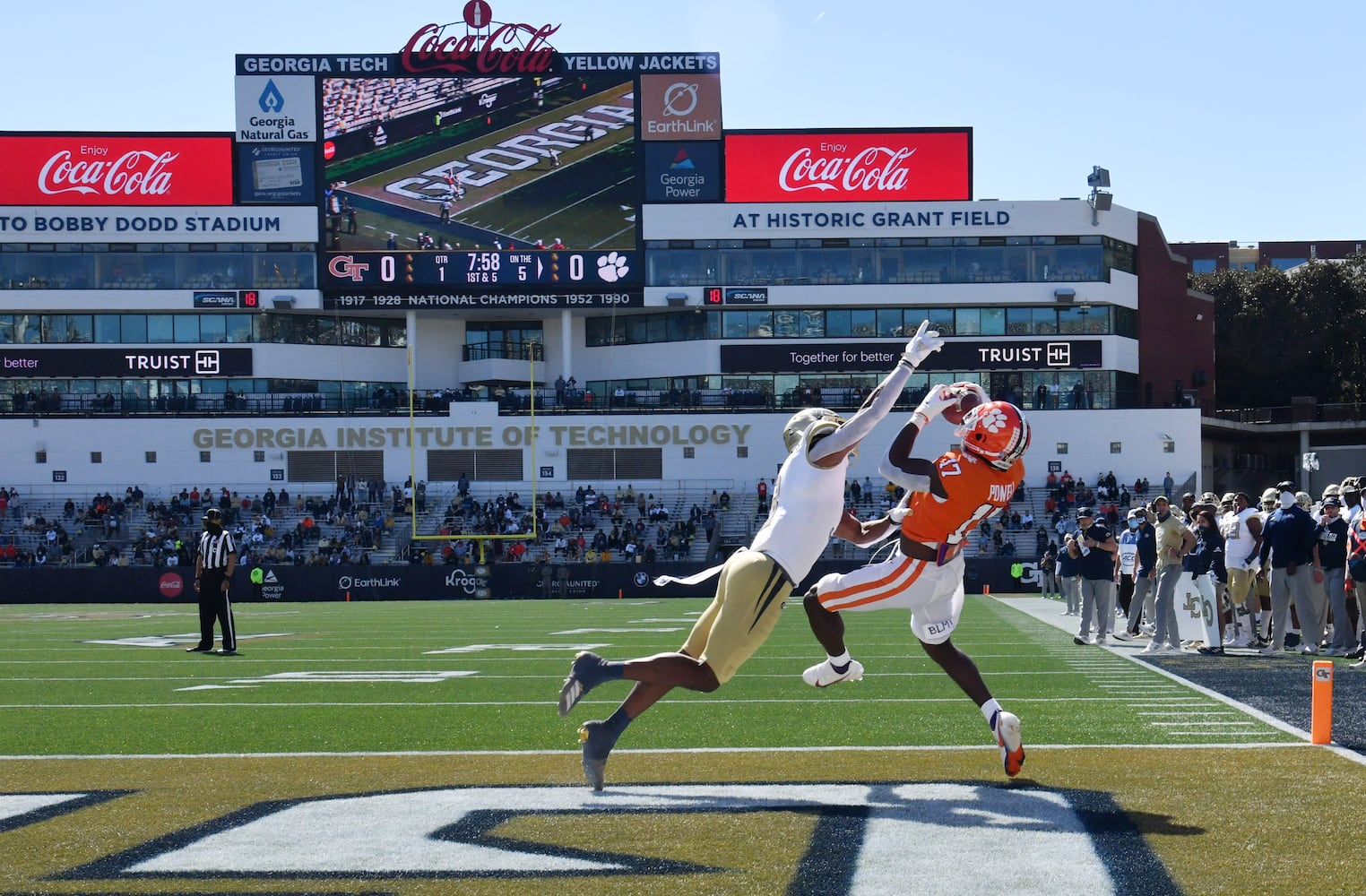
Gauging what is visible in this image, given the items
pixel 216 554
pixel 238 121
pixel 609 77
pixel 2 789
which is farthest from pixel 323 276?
pixel 2 789

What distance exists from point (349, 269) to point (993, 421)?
46246mm

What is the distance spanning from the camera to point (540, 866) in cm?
528

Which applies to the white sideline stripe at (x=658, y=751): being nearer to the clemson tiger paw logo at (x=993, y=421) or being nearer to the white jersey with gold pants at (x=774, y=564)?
the white jersey with gold pants at (x=774, y=564)

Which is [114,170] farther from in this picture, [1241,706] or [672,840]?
[672,840]

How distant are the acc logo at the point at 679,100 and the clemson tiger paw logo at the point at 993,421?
4633 centimetres

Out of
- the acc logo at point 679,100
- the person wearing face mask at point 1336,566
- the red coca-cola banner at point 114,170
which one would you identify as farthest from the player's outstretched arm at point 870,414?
the red coca-cola banner at point 114,170

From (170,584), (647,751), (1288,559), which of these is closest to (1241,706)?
(647,751)

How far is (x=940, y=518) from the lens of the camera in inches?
282

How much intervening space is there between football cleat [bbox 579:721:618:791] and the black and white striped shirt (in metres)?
10.1

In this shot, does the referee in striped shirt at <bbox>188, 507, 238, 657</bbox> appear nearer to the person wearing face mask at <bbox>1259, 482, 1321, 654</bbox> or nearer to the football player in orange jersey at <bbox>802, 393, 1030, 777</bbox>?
the football player in orange jersey at <bbox>802, 393, 1030, 777</bbox>

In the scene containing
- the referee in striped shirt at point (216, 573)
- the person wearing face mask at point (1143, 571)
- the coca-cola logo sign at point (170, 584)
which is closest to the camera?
the referee in striped shirt at point (216, 573)

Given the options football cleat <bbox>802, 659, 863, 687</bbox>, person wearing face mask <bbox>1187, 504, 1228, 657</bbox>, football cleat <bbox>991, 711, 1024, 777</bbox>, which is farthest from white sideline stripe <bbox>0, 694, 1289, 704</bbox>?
person wearing face mask <bbox>1187, 504, 1228, 657</bbox>

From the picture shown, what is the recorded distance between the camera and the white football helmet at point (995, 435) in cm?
710

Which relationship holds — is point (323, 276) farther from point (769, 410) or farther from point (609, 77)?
point (769, 410)
